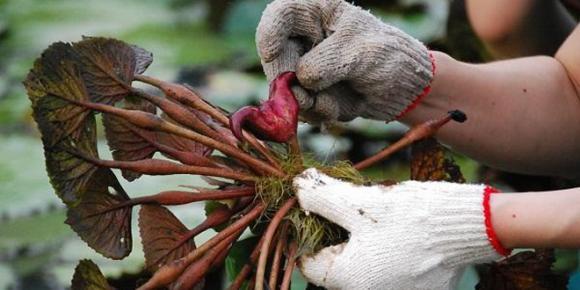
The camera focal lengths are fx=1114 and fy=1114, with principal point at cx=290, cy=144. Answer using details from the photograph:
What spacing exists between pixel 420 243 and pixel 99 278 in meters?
0.44

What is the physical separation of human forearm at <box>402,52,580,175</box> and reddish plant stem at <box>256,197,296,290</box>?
33 cm

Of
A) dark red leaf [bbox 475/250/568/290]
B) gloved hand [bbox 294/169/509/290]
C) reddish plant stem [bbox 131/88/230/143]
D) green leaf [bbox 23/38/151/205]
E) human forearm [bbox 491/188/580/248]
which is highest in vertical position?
green leaf [bbox 23/38/151/205]

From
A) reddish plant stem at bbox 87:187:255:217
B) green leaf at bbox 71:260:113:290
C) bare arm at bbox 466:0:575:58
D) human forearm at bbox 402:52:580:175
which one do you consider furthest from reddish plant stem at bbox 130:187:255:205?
bare arm at bbox 466:0:575:58

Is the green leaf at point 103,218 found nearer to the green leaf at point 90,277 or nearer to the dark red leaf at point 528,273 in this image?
the green leaf at point 90,277

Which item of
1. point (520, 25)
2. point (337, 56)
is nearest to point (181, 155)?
point (337, 56)

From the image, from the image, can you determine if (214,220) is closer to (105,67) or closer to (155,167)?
(155,167)

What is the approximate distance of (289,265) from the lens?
1.55 m

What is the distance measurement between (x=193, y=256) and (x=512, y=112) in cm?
65

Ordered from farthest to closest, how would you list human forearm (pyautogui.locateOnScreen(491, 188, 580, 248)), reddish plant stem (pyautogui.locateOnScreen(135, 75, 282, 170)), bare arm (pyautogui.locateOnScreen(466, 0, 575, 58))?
1. bare arm (pyautogui.locateOnScreen(466, 0, 575, 58))
2. reddish plant stem (pyautogui.locateOnScreen(135, 75, 282, 170))
3. human forearm (pyautogui.locateOnScreen(491, 188, 580, 248))

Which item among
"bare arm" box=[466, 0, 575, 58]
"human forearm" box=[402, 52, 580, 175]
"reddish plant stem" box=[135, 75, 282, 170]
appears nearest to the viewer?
"reddish plant stem" box=[135, 75, 282, 170]

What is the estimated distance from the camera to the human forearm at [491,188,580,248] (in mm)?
1432

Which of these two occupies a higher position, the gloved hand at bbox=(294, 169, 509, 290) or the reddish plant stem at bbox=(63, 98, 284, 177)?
the reddish plant stem at bbox=(63, 98, 284, 177)

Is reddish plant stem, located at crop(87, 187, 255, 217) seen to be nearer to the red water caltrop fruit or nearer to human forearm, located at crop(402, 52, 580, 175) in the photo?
the red water caltrop fruit

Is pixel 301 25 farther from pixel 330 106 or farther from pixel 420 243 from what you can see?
pixel 420 243
